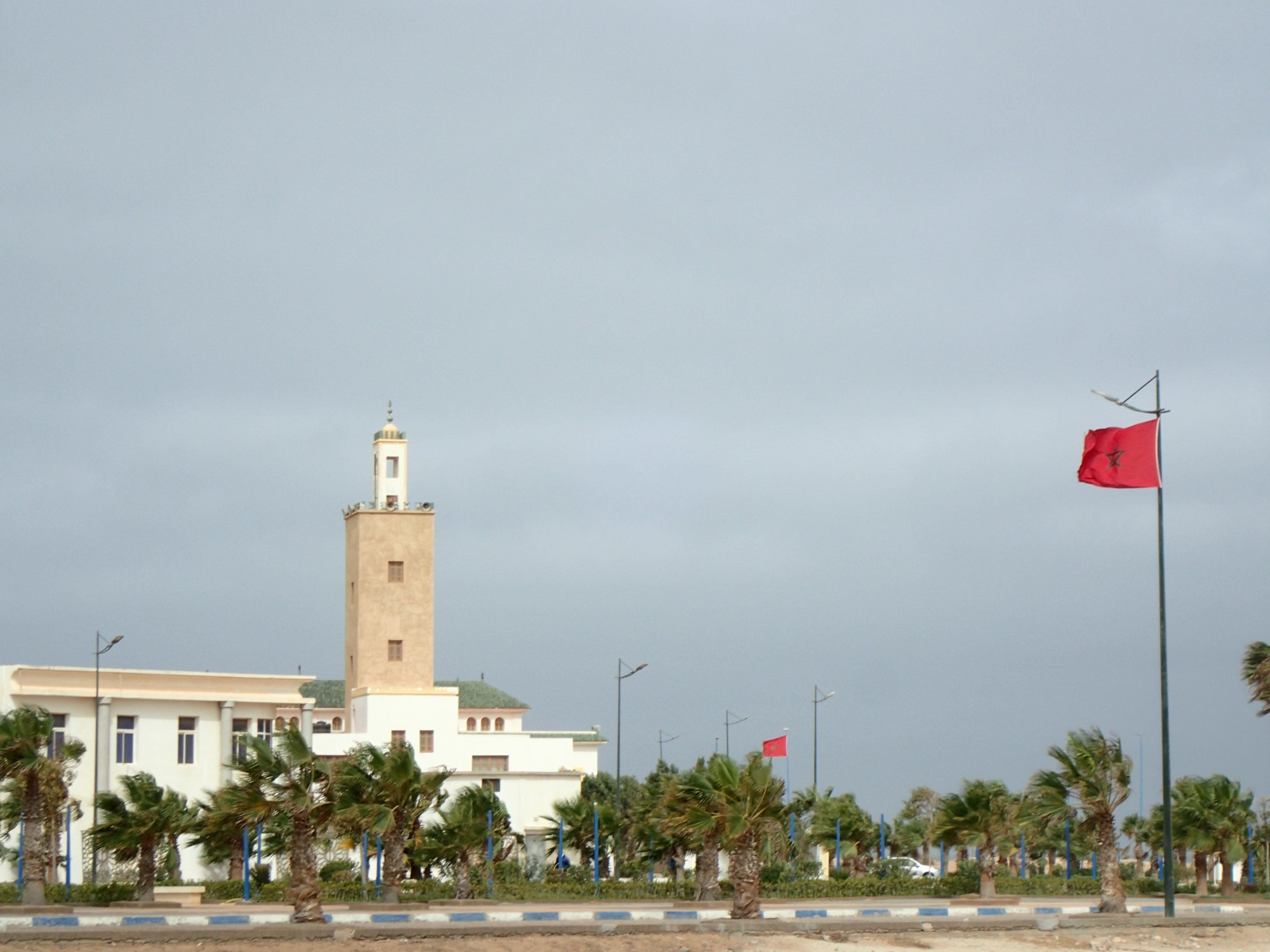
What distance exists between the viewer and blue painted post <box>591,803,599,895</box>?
46484mm

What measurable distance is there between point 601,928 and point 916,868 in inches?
1424

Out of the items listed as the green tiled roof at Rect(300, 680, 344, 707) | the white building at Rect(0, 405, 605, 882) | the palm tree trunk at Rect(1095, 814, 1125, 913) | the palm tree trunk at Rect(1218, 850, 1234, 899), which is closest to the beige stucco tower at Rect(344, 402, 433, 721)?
the white building at Rect(0, 405, 605, 882)

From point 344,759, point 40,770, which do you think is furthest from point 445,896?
point 40,770

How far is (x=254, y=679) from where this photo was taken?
60.4m

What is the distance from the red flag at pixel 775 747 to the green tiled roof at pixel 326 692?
95.6 ft

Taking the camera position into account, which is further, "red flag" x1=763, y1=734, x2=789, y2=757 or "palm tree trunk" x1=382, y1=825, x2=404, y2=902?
"red flag" x1=763, y1=734, x2=789, y2=757

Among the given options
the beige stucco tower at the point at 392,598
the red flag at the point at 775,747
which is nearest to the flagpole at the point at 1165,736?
the red flag at the point at 775,747

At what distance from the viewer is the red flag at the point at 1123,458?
33.5 m

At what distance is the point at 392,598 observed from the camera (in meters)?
72.4

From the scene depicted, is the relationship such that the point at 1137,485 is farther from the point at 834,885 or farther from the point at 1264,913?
the point at 834,885

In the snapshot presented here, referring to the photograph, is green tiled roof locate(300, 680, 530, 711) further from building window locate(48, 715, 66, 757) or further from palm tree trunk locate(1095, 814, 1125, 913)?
palm tree trunk locate(1095, 814, 1125, 913)

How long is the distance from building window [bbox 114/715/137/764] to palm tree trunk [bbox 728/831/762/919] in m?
31.1

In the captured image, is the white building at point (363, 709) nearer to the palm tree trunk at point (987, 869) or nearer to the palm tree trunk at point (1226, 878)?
the palm tree trunk at point (987, 869)

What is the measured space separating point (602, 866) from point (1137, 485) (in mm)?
27266
